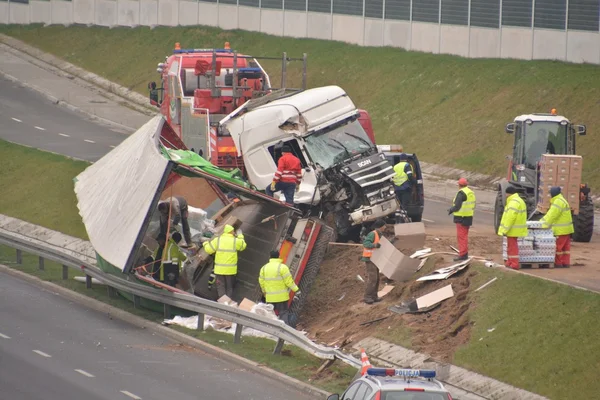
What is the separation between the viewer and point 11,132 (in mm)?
45875

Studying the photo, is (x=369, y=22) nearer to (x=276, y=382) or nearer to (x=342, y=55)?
(x=342, y=55)

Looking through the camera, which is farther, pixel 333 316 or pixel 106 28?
pixel 106 28

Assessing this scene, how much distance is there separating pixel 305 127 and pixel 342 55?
2527 cm

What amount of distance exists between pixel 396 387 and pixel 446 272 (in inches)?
369

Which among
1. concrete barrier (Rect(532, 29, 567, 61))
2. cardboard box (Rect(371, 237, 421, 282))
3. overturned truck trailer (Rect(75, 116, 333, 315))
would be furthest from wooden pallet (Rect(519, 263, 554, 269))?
concrete barrier (Rect(532, 29, 567, 61))

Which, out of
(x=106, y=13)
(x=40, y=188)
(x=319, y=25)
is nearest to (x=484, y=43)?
(x=319, y=25)

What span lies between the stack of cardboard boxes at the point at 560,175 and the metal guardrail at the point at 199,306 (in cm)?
784

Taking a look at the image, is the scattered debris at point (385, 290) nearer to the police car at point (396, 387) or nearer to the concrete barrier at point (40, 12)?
the police car at point (396, 387)

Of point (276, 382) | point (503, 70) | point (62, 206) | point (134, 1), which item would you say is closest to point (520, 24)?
point (503, 70)

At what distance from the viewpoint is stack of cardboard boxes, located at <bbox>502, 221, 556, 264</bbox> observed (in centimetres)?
2186

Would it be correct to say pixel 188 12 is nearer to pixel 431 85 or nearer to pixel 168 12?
pixel 168 12

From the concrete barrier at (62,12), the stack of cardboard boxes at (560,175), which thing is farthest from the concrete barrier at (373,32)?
the stack of cardboard boxes at (560,175)

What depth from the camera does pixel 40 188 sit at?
3662 cm

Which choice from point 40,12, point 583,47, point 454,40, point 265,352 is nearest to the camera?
point 265,352
